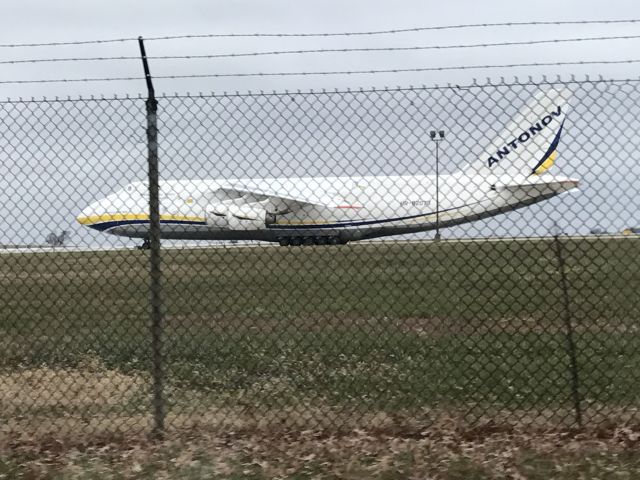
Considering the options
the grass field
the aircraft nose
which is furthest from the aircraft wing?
the aircraft nose

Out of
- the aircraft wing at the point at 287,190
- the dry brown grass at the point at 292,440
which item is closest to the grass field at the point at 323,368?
the dry brown grass at the point at 292,440

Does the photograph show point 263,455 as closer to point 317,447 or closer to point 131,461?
point 317,447

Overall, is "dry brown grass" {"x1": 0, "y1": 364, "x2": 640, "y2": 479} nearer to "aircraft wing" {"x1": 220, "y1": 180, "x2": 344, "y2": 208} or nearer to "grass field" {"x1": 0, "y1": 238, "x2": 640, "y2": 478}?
"grass field" {"x1": 0, "y1": 238, "x2": 640, "y2": 478}

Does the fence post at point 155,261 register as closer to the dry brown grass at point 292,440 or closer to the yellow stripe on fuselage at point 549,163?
the dry brown grass at point 292,440

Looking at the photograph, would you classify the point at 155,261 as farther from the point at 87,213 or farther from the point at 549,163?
the point at 549,163

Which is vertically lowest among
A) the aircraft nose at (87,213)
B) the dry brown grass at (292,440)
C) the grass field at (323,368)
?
the dry brown grass at (292,440)

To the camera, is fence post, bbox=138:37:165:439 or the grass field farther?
the grass field

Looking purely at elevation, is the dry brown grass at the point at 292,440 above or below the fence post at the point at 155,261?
below

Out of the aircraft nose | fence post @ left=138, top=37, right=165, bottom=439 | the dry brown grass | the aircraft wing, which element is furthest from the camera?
the aircraft wing

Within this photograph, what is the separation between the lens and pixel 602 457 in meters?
5.28

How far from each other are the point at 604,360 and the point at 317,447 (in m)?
3.34

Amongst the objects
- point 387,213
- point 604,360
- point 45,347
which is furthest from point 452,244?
point 387,213

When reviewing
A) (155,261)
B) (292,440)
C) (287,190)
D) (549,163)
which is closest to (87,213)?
(155,261)

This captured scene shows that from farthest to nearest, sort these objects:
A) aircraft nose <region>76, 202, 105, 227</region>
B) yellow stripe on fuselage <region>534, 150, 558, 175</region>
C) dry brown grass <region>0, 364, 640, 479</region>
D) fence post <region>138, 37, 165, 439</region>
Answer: yellow stripe on fuselage <region>534, 150, 558, 175</region>
aircraft nose <region>76, 202, 105, 227</region>
fence post <region>138, 37, 165, 439</region>
dry brown grass <region>0, 364, 640, 479</region>
